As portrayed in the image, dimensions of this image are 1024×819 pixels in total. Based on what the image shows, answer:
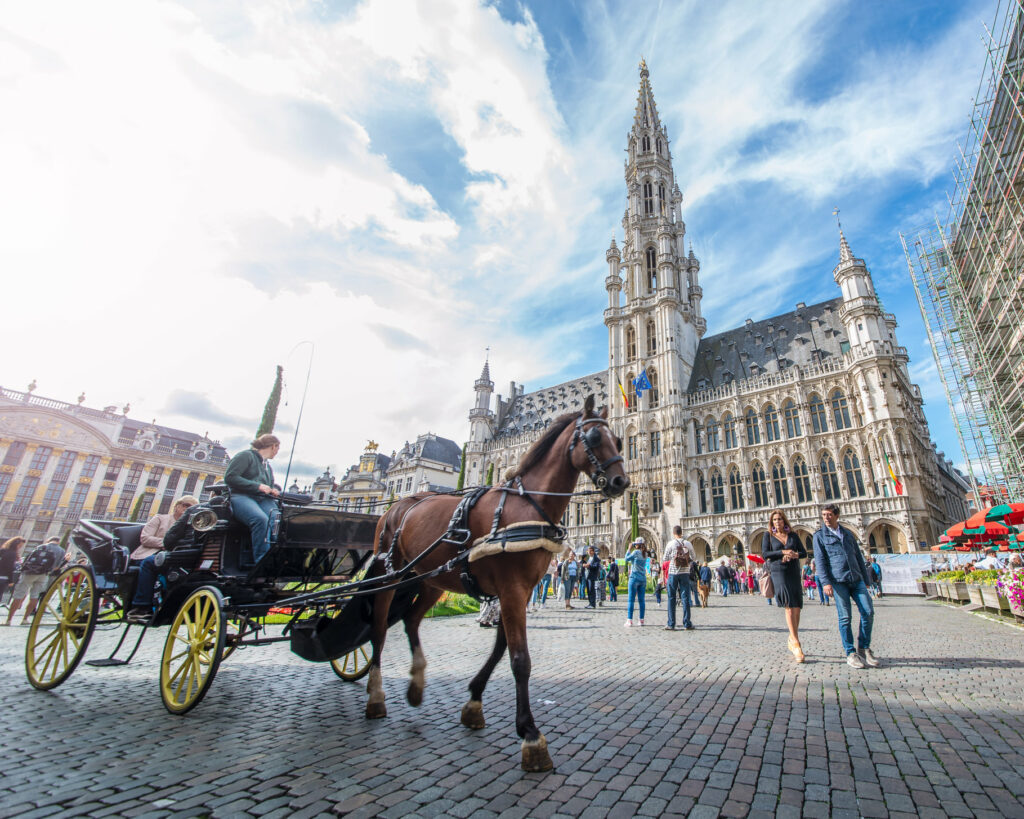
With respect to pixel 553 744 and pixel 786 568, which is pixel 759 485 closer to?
pixel 786 568

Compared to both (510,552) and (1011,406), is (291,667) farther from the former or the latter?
(1011,406)

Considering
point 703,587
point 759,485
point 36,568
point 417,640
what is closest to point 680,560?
point 703,587

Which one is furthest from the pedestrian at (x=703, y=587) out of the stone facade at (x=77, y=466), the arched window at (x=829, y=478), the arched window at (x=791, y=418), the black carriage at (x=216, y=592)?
the stone facade at (x=77, y=466)

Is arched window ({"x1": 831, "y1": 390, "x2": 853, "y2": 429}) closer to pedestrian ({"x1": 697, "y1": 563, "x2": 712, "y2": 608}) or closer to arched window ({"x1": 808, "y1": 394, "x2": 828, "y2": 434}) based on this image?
arched window ({"x1": 808, "y1": 394, "x2": 828, "y2": 434})

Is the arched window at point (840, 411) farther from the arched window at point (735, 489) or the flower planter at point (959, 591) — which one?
the flower planter at point (959, 591)

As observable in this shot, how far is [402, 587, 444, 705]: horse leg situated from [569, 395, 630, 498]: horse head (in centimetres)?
187

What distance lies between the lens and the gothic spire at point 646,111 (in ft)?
160

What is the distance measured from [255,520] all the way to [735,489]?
33.2 m

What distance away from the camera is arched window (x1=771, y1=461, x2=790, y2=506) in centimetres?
2927

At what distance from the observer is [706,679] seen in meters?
4.89

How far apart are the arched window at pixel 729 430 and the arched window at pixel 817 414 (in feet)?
15.9

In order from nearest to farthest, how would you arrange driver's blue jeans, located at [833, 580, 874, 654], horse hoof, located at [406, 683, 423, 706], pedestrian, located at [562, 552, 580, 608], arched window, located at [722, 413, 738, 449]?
horse hoof, located at [406, 683, 423, 706], driver's blue jeans, located at [833, 580, 874, 654], pedestrian, located at [562, 552, 580, 608], arched window, located at [722, 413, 738, 449]

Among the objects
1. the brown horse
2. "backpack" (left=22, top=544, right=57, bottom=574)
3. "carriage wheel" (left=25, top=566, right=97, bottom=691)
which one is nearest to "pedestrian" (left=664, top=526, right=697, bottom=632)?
the brown horse

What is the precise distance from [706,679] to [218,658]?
4678 mm
